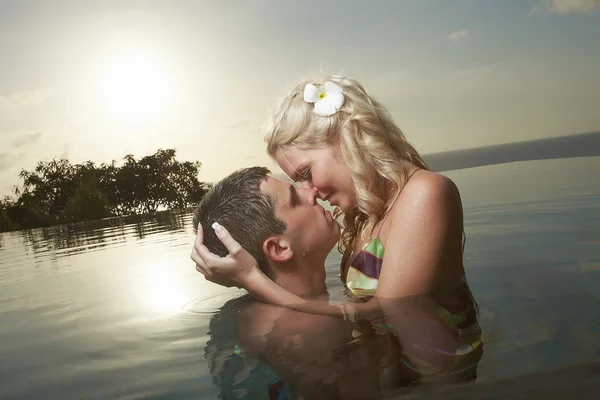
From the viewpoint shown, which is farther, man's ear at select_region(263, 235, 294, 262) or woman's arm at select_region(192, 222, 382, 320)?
man's ear at select_region(263, 235, 294, 262)

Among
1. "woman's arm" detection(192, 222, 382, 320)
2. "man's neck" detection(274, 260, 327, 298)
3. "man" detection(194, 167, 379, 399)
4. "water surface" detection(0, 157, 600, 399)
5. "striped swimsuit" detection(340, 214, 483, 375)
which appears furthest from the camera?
"man's neck" detection(274, 260, 327, 298)

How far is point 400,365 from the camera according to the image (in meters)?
2.47

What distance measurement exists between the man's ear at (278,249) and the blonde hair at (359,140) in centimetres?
53

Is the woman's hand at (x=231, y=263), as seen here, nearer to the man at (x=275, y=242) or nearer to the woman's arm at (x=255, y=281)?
the woman's arm at (x=255, y=281)

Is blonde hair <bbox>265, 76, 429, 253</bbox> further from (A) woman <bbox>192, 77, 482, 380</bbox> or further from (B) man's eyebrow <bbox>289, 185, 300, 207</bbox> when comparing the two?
(B) man's eyebrow <bbox>289, 185, 300, 207</bbox>

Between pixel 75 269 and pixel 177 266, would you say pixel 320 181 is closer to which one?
pixel 177 266

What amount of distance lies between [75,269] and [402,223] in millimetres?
5143

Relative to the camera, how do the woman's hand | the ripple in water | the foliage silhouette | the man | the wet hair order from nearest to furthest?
the man → the woman's hand → the wet hair → the ripple in water → the foliage silhouette

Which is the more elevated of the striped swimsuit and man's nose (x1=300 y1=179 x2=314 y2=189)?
man's nose (x1=300 y1=179 x2=314 y2=189)

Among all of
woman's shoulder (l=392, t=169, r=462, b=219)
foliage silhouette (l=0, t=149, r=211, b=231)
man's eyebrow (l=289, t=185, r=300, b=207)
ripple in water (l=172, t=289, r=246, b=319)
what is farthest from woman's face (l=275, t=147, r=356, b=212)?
foliage silhouette (l=0, t=149, r=211, b=231)

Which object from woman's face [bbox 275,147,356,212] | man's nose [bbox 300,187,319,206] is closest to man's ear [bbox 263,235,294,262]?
man's nose [bbox 300,187,319,206]

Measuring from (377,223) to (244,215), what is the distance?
2.81 ft

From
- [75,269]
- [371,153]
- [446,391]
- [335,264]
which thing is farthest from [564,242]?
[75,269]

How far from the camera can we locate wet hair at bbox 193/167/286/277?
11.4 feet
